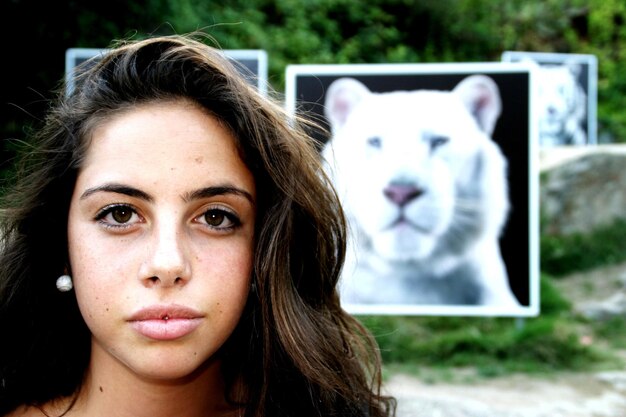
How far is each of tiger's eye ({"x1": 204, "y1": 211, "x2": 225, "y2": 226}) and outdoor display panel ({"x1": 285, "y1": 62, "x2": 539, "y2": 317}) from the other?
256 centimetres

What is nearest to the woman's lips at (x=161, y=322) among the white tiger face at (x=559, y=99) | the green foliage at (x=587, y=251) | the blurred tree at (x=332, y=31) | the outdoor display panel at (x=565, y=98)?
the blurred tree at (x=332, y=31)

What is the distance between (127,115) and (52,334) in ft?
1.92

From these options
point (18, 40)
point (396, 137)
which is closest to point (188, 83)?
point (396, 137)

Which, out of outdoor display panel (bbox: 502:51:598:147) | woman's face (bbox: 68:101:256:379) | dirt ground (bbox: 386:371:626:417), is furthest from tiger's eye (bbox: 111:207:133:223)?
outdoor display panel (bbox: 502:51:598:147)

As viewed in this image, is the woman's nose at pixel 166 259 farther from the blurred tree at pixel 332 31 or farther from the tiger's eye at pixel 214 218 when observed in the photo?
the blurred tree at pixel 332 31

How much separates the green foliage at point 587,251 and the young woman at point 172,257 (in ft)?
15.6

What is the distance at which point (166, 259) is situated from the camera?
149 centimetres

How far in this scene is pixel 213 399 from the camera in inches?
74.9

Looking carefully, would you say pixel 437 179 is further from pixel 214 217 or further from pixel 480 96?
pixel 214 217

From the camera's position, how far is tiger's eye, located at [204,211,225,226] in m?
1.62

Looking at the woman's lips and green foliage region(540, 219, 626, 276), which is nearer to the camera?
the woman's lips

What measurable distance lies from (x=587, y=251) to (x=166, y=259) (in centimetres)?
558

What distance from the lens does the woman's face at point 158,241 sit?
1517 mm

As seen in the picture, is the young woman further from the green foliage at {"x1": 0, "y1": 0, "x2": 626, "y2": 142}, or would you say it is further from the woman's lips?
the green foliage at {"x1": 0, "y1": 0, "x2": 626, "y2": 142}
